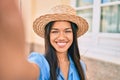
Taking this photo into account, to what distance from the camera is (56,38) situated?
1366 millimetres

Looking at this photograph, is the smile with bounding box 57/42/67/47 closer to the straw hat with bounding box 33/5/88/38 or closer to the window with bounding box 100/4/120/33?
the straw hat with bounding box 33/5/88/38

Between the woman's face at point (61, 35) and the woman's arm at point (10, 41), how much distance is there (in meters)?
1.15

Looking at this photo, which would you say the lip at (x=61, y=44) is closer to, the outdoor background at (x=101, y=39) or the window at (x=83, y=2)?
the outdoor background at (x=101, y=39)

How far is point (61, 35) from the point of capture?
1365mm

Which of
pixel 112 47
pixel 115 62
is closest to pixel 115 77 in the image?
pixel 115 62

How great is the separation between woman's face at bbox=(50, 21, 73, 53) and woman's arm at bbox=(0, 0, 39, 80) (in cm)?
115

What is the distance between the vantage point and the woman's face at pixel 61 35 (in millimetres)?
1359

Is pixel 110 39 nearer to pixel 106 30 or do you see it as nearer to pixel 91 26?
pixel 106 30

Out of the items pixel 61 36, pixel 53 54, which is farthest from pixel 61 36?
pixel 53 54

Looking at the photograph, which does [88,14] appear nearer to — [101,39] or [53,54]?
[101,39]

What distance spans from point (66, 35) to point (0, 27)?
3.87ft

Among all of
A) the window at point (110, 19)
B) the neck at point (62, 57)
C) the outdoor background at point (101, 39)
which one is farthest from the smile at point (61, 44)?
the window at point (110, 19)

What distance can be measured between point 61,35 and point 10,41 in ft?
3.82

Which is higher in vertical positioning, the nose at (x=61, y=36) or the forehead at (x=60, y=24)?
the forehead at (x=60, y=24)
